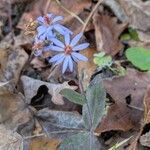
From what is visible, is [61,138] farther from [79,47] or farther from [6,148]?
[79,47]

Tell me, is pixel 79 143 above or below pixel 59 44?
below

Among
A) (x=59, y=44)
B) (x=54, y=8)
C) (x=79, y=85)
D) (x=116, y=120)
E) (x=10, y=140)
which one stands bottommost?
(x=10, y=140)

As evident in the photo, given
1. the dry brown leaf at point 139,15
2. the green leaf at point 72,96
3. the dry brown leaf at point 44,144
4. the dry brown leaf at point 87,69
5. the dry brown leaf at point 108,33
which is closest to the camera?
the green leaf at point 72,96

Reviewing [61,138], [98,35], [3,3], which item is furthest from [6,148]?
[3,3]

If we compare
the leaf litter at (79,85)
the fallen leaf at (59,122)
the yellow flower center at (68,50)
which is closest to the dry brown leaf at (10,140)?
the leaf litter at (79,85)

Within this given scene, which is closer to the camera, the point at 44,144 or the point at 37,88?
the point at 44,144

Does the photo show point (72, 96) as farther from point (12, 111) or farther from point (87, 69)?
point (87, 69)

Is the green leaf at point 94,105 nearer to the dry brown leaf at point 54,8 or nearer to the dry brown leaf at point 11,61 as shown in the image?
the dry brown leaf at point 11,61

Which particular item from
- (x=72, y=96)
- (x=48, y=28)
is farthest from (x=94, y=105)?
(x=48, y=28)
